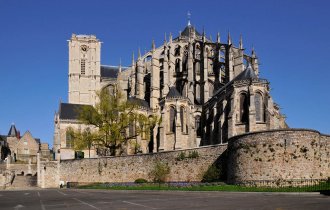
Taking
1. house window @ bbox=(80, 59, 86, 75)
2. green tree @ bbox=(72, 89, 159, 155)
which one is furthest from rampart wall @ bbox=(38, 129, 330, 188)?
house window @ bbox=(80, 59, 86, 75)

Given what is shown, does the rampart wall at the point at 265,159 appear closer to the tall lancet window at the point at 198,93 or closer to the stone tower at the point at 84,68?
the tall lancet window at the point at 198,93

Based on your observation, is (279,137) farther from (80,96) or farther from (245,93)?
(80,96)

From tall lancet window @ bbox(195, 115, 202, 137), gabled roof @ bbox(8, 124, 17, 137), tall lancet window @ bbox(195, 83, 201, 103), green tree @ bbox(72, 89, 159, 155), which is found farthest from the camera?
gabled roof @ bbox(8, 124, 17, 137)

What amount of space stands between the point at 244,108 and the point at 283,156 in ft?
52.9

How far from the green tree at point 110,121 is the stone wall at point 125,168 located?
3.04 m

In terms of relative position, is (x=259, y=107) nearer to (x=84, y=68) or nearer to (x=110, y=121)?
(x=110, y=121)

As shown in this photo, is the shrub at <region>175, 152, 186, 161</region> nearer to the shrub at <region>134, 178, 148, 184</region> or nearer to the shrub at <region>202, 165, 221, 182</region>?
the shrub at <region>202, 165, 221, 182</region>

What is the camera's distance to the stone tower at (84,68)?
84.2m

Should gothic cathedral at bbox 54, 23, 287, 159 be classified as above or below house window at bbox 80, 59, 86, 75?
below

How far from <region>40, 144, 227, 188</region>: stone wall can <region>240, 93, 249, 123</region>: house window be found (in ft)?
32.8

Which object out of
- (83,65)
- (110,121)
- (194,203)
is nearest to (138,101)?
(110,121)

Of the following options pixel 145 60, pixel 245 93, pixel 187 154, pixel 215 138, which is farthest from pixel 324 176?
pixel 145 60

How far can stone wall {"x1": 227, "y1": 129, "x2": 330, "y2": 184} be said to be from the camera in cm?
3042

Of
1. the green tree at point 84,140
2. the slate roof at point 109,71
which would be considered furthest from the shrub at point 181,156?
the slate roof at point 109,71
